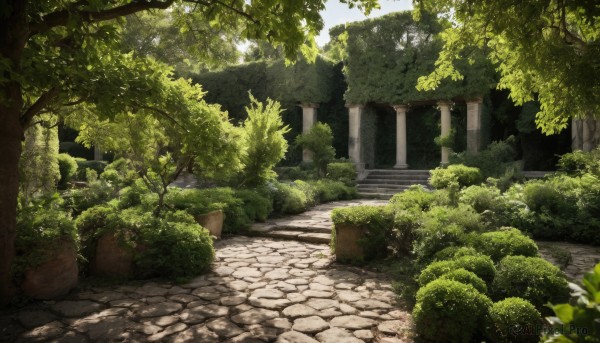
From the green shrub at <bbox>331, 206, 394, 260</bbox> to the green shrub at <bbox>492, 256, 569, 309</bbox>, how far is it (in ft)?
6.47

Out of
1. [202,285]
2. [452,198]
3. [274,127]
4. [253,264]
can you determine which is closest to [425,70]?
[274,127]

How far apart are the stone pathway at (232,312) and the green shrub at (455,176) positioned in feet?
20.0

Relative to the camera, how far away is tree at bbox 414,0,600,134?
4.16 meters

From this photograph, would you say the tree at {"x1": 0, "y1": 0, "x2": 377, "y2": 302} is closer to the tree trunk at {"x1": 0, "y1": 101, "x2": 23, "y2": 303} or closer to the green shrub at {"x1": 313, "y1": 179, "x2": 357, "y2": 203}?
the tree trunk at {"x1": 0, "y1": 101, "x2": 23, "y2": 303}

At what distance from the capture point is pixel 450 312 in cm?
292

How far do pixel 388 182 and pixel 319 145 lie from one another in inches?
123

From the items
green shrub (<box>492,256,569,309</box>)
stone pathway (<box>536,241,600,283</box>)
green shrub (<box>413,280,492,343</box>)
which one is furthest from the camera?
stone pathway (<box>536,241,600,283</box>)

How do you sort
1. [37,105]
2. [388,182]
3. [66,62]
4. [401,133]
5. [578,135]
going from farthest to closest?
[401,133]
[388,182]
[578,135]
[37,105]
[66,62]

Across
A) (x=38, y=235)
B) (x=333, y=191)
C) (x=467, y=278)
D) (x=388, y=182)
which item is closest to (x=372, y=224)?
(x=467, y=278)

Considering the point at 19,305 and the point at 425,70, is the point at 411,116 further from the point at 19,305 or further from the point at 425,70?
the point at 19,305

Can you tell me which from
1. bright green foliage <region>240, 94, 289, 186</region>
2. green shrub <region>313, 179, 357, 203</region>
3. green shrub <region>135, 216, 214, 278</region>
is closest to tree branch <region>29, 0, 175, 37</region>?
green shrub <region>135, 216, 214, 278</region>

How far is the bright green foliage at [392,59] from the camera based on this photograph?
51.9 feet

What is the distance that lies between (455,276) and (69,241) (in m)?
3.91

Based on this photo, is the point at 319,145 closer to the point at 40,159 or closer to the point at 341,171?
the point at 341,171
